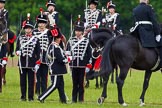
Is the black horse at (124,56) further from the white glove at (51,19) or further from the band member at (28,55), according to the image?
the white glove at (51,19)

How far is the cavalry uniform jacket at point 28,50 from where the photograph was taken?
17750 mm

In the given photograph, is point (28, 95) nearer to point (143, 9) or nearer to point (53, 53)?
point (53, 53)

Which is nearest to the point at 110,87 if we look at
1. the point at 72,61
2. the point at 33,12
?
the point at 72,61

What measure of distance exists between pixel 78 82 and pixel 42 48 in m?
1.41

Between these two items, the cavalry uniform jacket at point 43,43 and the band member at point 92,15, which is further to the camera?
the band member at point 92,15

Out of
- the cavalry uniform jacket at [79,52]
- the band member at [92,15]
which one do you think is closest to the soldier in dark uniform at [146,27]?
the cavalry uniform jacket at [79,52]

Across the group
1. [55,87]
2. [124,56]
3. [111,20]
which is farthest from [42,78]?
[111,20]

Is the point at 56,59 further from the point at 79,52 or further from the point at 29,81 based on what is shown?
the point at 29,81

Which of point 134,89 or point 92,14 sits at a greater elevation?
point 92,14

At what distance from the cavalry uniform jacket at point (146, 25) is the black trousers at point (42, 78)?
8.93 ft

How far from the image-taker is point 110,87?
23.1m

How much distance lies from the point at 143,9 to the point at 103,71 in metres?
1.73

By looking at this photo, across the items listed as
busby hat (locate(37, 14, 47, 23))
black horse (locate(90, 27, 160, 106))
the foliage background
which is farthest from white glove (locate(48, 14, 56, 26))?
the foliage background

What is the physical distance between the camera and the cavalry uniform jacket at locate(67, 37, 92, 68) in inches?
701
